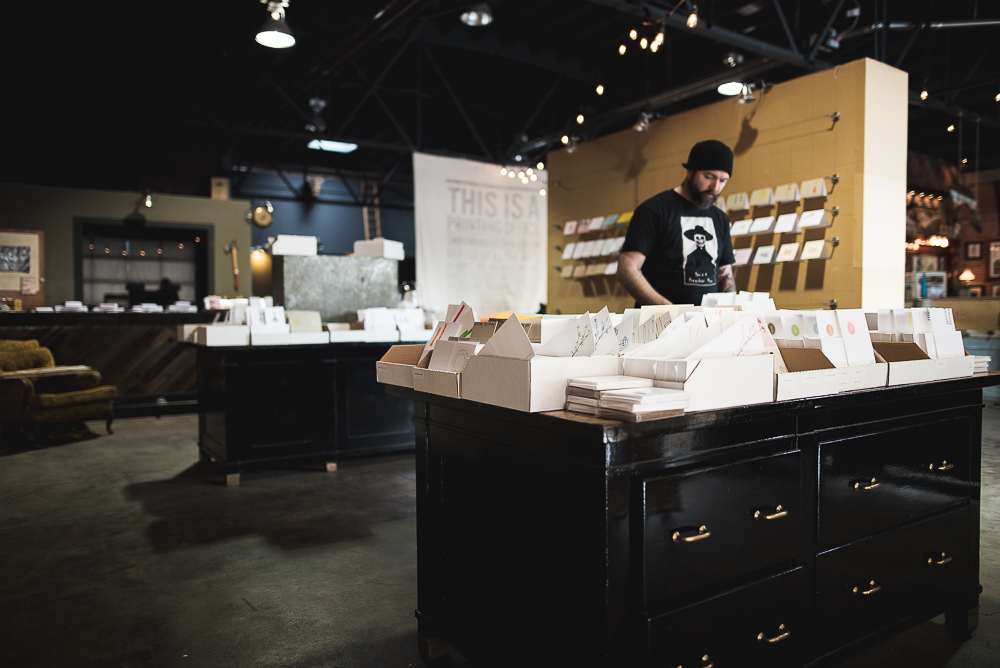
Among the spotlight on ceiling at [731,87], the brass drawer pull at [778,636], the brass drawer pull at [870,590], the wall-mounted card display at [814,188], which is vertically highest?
the spotlight on ceiling at [731,87]

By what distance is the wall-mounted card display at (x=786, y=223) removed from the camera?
17.0 feet

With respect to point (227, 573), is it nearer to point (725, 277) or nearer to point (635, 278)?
point (635, 278)

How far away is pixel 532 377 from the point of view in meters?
1.54

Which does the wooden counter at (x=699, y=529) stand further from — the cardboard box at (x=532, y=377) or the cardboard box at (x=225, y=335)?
the cardboard box at (x=225, y=335)

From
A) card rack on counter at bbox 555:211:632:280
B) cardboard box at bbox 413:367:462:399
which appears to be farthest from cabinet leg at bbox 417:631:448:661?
card rack on counter at bbox 555:211:632:280

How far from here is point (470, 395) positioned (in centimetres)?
179

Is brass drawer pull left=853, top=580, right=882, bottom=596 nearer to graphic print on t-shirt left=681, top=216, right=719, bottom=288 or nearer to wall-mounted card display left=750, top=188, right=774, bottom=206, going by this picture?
graphic print on t-shirt left=681, top=216, right=719, bottom=288

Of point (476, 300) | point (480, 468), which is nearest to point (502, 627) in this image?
point (480, 468)

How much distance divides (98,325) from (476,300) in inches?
177

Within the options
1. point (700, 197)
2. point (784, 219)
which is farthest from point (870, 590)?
point (784, 219)

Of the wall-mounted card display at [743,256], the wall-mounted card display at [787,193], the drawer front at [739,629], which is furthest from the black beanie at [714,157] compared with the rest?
the wall-mounted card display at [743,256]

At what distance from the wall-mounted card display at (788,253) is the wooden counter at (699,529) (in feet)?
10.1

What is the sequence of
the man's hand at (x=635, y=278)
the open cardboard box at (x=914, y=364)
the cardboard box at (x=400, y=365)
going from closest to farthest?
the open cardboard box at (x=914, y=364) < the cardboard box at (x=400, y=365) < the man's hand at (x=635, y=278)

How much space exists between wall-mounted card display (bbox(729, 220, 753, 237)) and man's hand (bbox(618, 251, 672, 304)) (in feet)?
8.59
